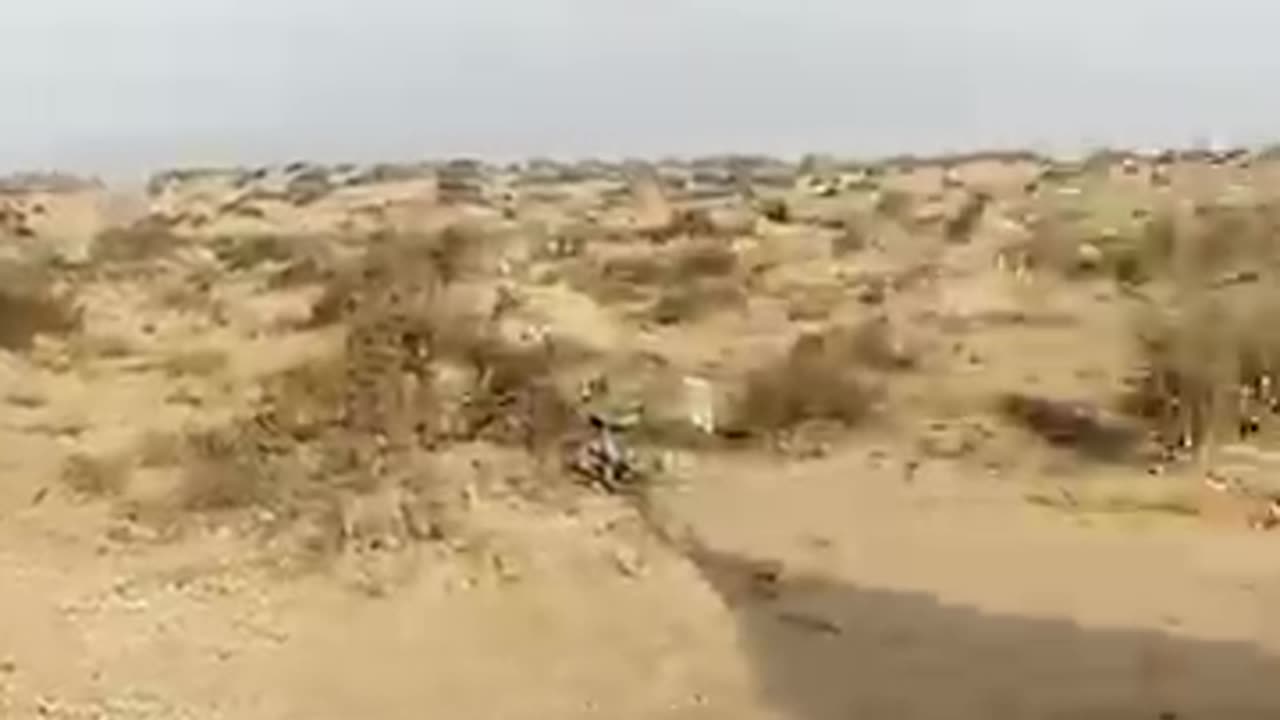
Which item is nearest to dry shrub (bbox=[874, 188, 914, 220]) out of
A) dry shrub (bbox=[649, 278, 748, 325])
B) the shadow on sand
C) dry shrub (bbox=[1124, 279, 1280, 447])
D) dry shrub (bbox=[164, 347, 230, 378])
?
dry shrub (bbox=[649, 278, 748, 325])

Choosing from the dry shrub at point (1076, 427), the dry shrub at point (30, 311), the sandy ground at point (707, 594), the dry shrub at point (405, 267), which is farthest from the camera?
the dry shrub at point (30, 311)

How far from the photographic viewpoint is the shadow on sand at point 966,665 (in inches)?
262

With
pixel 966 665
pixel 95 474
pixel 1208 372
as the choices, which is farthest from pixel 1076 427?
pixel 95 474

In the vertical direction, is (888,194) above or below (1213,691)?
below

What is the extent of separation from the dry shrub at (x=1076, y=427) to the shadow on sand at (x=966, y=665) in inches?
106

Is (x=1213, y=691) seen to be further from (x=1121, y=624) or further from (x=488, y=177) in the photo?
(x=488, y=177)

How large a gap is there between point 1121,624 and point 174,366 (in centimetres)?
707

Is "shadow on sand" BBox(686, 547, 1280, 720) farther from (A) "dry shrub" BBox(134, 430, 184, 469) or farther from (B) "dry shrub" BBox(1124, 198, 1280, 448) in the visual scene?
(A) "dry shrub" BBox(134, 430, 184, 469)

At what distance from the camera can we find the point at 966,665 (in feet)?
23.2

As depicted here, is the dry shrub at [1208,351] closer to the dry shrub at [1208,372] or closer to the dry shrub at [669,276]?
the dry shrub at [1208,372]

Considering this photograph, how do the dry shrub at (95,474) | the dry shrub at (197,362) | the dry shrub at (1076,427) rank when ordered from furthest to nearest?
1. the dry shrub at (197,362)
2. the dry shrub at (1076,427)
3. the dry shrub at (95,474)

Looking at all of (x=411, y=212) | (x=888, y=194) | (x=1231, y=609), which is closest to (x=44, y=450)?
(x=1231, y=609)

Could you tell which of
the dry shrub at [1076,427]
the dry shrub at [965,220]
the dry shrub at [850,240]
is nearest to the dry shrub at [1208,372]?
the dry shrub at [1076,427]

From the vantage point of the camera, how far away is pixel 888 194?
26938mm
